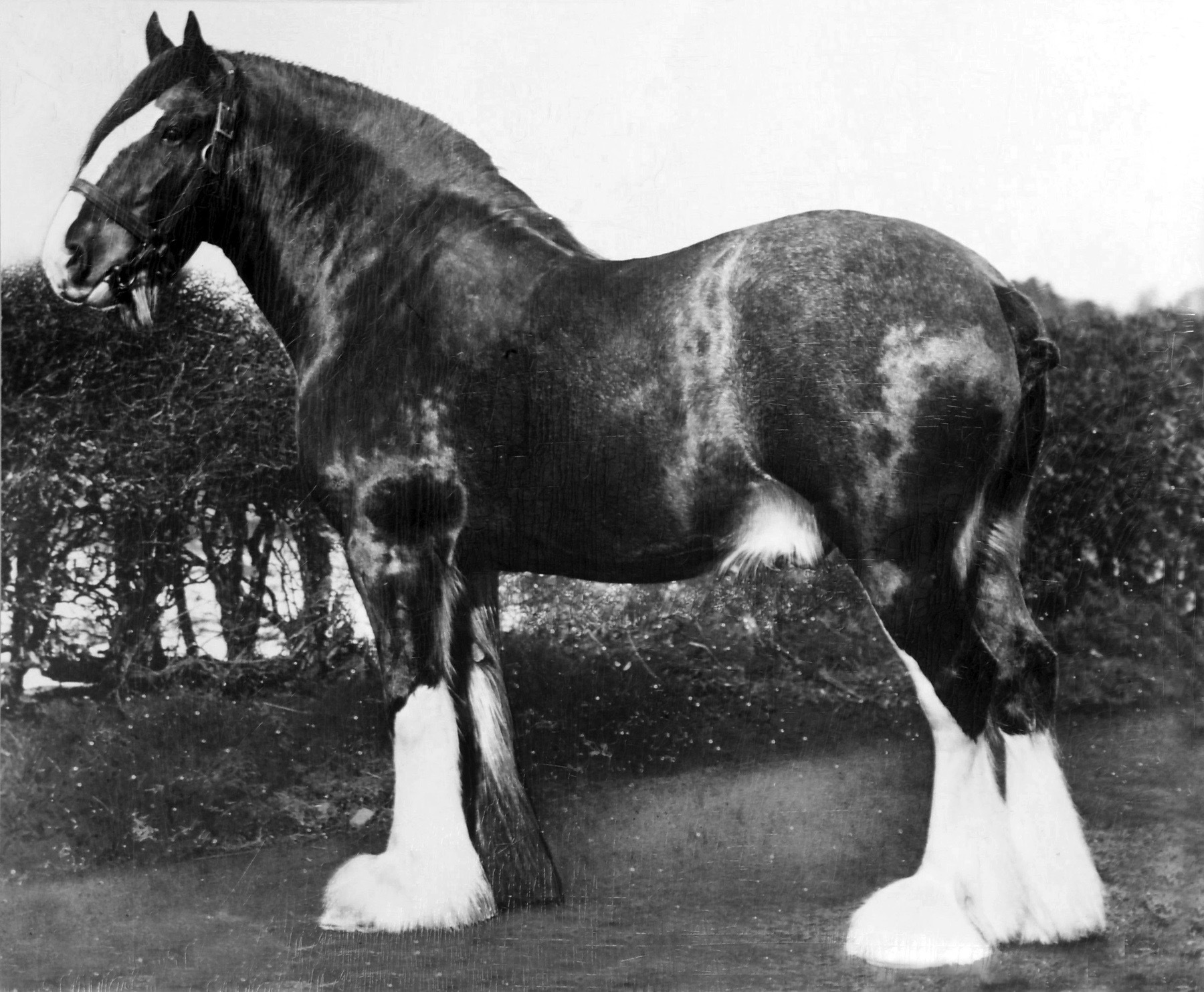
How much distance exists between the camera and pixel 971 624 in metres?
2.77

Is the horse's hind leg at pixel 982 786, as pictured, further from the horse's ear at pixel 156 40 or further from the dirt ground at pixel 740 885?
the horse's ear at pixel 156 40

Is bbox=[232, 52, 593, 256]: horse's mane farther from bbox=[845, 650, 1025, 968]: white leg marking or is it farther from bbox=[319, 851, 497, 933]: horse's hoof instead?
bbox=[319, 851, 497, 933]: horse's hoof

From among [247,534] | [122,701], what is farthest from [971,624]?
[122,701]

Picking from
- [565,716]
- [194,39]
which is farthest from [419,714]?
[194,39]

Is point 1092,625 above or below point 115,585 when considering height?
below

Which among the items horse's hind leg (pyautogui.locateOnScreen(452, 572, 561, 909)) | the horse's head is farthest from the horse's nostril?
horse's hind leg (pyautogui.locateOnScreen(452, 572, 561, 909))

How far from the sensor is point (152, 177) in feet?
10.2

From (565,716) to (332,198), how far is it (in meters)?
1.40

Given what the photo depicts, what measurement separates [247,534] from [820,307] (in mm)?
1532

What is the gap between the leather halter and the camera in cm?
310

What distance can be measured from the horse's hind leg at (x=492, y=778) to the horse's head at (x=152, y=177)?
117cm

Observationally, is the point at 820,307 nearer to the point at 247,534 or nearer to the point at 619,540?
the point at 619,540

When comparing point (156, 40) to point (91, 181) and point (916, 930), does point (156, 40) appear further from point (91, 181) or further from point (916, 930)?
point (916, 930)

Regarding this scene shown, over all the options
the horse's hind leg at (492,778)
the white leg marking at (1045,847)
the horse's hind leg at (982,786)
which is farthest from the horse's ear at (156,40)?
the white leg marking at (1045,847)
